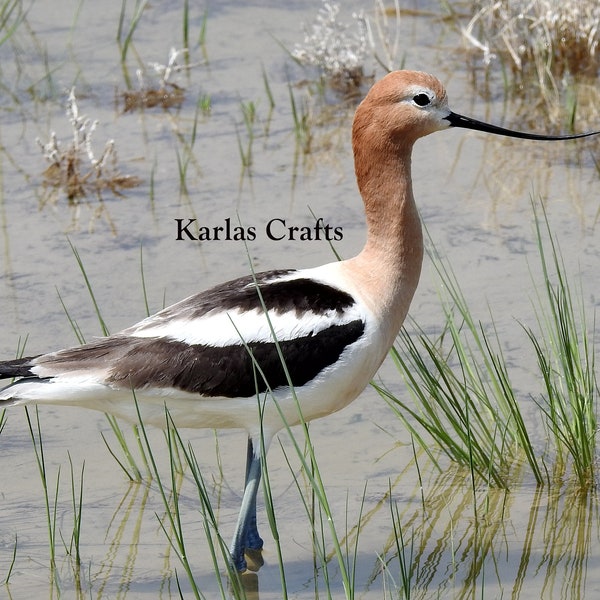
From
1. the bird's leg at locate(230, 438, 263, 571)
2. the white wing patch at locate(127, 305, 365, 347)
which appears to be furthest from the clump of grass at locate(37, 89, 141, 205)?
the bird's leg at locate(230, 438, 263, 571)

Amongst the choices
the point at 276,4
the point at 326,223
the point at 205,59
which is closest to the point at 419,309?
the point at 326,223

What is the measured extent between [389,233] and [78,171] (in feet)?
9.45

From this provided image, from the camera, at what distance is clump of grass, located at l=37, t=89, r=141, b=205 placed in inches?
245

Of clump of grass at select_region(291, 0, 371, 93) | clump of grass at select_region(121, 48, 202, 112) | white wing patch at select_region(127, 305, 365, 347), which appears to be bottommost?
clump of grass at select_region(121, 48, 202, 112)

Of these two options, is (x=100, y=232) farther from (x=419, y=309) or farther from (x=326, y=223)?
(x=419, y=309)

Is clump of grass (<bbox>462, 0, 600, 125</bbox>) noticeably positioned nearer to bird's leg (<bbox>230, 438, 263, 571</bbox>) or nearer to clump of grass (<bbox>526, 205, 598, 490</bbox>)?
clump of grass (<bbox>526, 205, 598, 490</bbox>)

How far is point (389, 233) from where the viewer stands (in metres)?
3.84

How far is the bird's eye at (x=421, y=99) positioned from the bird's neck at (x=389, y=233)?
0.13m

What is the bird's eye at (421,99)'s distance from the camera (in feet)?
12.6

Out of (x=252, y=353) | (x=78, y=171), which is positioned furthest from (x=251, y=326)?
(x=78, y=171)

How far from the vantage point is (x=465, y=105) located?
7152mm

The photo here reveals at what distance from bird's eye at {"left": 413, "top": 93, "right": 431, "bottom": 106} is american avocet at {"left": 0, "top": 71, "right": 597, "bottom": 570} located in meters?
0.02

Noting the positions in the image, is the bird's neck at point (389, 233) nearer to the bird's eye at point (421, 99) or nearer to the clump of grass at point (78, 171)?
the bird's eye at point (421, 99)

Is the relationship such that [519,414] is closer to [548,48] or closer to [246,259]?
[246,259]
